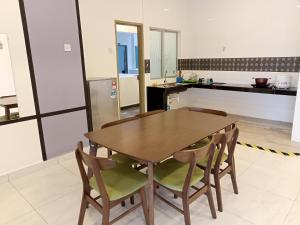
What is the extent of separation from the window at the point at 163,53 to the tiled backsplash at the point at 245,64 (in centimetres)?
27

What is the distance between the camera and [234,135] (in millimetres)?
2084

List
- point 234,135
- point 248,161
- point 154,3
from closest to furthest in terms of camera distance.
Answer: point 234,135 → point 248,161 → point 154,3

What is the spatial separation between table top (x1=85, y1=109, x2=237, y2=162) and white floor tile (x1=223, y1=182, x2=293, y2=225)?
0.77 metres

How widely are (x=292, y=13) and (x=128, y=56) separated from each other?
4.72 metres

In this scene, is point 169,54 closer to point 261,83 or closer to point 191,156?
point 261,83

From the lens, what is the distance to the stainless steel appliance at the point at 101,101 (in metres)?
3.44

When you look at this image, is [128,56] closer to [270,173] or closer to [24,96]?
[24,96]

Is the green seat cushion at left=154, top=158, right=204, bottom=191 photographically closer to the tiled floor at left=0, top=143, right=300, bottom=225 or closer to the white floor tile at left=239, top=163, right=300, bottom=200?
the tiled floor at left=0, top=143, right=300, bottom=225

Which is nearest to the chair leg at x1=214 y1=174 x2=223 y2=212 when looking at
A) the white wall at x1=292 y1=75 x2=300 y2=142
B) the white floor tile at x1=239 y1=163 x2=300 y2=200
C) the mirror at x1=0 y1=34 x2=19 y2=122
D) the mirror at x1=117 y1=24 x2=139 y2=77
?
the white floor tile at x1=239 y1=163 x2=300 y2=200

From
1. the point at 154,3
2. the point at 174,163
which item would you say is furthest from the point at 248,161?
the point at 154,3

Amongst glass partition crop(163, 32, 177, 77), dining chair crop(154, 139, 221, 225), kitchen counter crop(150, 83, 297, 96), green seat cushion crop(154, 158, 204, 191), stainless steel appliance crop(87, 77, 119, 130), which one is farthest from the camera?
glass partition crop(163, 32, 177, 77)

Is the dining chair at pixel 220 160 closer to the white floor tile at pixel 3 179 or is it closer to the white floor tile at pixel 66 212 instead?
the white floor tile at pixel 66 212

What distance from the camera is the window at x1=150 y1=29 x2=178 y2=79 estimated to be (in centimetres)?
527

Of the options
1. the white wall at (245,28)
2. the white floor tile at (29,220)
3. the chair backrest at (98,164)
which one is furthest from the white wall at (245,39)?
the white floor tile at (29,220)
